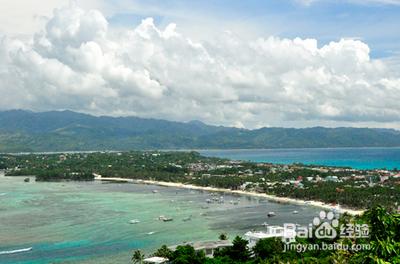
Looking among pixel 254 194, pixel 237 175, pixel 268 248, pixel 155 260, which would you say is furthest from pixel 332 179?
pixel 155 260

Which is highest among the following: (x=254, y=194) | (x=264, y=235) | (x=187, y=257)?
(x=264, y=235)

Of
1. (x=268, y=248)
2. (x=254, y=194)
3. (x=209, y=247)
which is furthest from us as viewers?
(x=254, y=194)

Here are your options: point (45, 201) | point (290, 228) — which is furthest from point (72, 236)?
point (45, 201)

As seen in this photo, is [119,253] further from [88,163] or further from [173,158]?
[173,158]

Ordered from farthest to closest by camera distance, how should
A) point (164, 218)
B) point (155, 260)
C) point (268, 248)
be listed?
point (164, 218)
point (155, 260)
point (268, 248)

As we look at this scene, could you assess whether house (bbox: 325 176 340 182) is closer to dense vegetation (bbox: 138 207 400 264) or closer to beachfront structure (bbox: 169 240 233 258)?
beachfront structure (bbox: 169 240 233 258)

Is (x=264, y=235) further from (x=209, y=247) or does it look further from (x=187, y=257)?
(x=187, y=257)
